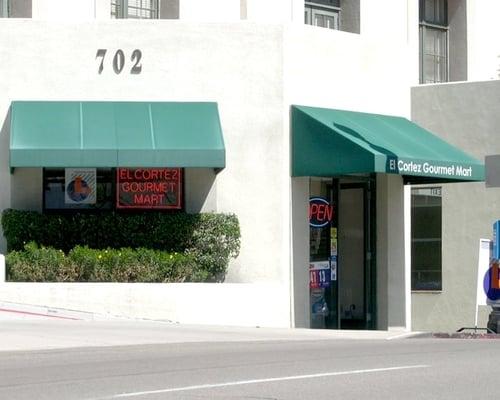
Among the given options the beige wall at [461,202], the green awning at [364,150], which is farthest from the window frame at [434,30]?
the green awning at [364,150]

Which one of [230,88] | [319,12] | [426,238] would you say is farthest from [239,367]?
[319,12]

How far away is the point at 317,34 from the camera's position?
Answer: 25.2 m

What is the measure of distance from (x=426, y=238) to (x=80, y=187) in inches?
401

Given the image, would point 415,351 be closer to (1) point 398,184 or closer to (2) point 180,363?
(2) point 180,363

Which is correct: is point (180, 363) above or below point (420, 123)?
below

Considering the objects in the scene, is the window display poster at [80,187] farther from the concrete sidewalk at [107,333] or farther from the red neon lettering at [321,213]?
the red neon lettering at [321,213]

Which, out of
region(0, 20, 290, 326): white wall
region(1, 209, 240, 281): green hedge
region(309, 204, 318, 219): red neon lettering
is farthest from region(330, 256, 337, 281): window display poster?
region(1, 209, 240, 281): green hedge

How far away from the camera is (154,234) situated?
23.9 meters

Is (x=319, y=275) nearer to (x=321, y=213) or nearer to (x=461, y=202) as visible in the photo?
(x=321, y=213)

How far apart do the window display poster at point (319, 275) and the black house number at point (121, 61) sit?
5.40 metres

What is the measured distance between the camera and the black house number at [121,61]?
949 inches

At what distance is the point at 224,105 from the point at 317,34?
2.63 metres

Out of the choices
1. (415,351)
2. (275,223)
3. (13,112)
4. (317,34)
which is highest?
(317,34)

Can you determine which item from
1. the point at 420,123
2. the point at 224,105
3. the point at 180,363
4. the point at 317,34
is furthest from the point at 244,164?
the point at 180,363
